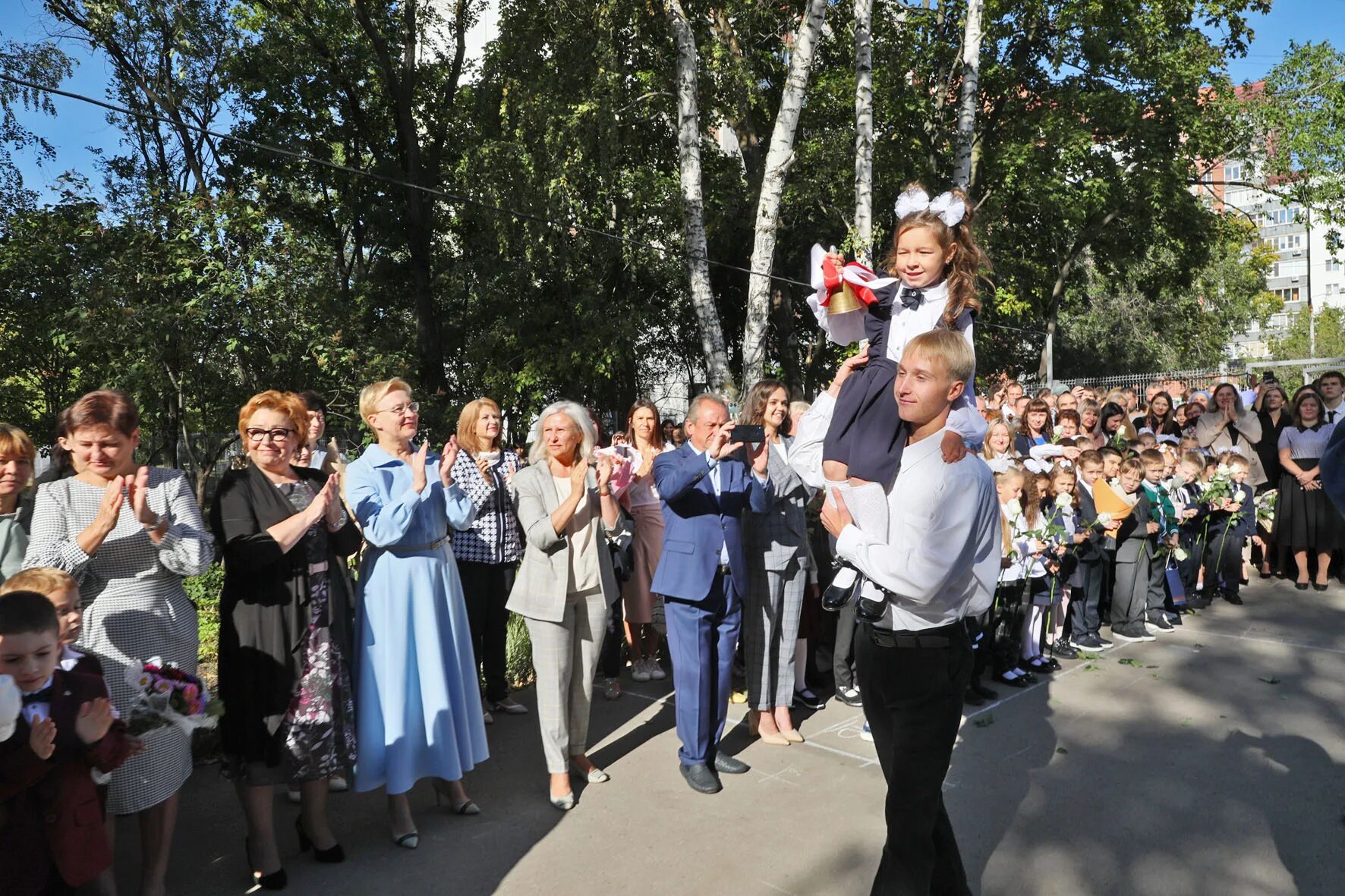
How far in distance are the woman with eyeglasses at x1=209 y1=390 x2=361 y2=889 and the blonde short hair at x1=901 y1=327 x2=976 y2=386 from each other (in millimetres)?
2483

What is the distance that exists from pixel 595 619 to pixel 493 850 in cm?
121

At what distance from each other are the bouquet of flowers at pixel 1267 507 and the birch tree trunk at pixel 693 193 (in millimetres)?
6352

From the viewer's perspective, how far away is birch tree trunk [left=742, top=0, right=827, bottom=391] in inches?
496

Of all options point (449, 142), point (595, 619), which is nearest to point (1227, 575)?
point (595, 619)

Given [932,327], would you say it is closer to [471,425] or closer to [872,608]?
[872,608]

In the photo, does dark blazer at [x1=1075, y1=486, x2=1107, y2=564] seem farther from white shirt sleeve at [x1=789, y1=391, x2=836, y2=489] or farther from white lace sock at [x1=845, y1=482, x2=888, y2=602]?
white lace sock at [x1=845, y1=482, x2=888, y2=602]

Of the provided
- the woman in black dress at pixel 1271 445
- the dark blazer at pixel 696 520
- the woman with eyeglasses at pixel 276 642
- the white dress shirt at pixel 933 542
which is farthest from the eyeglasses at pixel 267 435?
the woman in black dress at pixel 1271 445

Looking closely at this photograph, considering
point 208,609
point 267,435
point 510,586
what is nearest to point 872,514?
point 267,435

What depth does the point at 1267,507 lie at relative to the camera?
10.4 meters

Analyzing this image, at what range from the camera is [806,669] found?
22.7 ft

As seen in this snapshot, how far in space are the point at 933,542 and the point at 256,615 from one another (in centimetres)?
279

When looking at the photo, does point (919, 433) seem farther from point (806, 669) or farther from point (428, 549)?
point (806, 669)

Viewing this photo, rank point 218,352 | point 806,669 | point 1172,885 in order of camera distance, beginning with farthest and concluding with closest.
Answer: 1. point 218,352
2. point 806,669
3. point 1172,885

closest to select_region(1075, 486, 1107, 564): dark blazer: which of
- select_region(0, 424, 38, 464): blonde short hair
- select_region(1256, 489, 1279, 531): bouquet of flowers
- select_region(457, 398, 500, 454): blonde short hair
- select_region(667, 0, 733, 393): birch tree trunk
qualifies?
select_region(1256, 489, 1279, 531): bouquet of flowers
